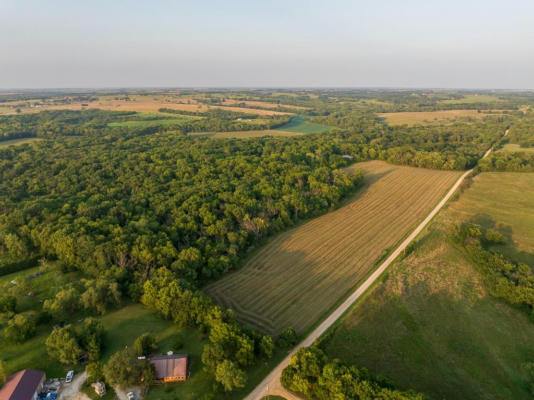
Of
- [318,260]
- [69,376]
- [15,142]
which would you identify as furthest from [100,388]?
[15,142]

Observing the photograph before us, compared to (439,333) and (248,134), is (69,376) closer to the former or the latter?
(439,333)

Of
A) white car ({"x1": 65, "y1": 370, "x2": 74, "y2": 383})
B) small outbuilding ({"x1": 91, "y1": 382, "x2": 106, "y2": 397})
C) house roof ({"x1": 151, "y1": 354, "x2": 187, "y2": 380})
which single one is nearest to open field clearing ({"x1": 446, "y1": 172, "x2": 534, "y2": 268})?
house roof ({"x1": 151, "y1": 354, "x2": 187, "y2": 380})

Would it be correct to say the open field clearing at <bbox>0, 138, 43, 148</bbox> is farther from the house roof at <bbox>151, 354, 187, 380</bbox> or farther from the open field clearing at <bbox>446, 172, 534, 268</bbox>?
the open field clearing at <bbox>446, 172, 534, 268</bbox>

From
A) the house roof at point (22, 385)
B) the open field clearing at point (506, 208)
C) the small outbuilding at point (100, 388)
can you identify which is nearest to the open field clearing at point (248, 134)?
the open field clearing at point (506, 208)

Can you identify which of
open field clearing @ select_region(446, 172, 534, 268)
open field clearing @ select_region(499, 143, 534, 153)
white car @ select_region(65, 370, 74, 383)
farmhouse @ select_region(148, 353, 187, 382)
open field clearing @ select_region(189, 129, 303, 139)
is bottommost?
white car @ select_region(65, 370, 74, 383)

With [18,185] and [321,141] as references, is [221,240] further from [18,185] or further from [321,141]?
[321,141]

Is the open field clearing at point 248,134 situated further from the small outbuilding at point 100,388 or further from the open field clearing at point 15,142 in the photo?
the small outbuilding at point 100,388

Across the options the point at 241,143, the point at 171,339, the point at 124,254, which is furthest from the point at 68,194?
the point at 241,143
